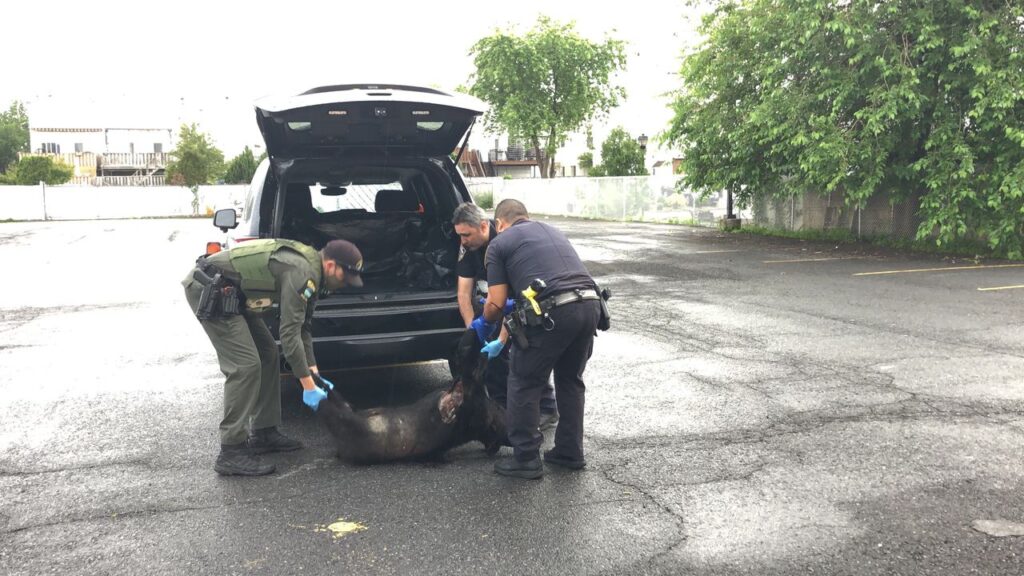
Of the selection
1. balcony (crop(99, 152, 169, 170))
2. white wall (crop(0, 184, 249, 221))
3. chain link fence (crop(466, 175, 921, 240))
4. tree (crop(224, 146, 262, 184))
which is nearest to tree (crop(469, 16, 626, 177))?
chain link fence (crop(466, 175, 921, 240))

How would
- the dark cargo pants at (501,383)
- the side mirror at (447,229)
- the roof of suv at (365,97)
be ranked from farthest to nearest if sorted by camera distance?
the side mirror at (447,229) < the dark cargo pants at (501,383) < the roof of suv at (365,97)

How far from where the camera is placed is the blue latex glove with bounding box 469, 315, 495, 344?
4636 millimetres

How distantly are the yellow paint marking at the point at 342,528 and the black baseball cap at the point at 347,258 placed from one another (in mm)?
1296

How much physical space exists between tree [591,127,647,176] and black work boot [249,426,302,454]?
110ft

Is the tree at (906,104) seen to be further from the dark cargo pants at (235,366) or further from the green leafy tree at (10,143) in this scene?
the green leafy tree at (10,143)

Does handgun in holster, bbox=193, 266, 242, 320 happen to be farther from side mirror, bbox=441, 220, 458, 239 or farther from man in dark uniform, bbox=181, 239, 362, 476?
side mirror, bbox=441, 220, 458, 239

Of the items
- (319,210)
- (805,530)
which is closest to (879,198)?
(319,210)

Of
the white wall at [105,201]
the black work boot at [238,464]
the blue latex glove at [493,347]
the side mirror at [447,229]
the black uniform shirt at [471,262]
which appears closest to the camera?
the black work boot at [238,464]

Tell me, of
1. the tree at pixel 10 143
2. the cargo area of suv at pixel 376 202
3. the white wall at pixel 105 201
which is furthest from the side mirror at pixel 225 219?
the tree at pixel 10 143

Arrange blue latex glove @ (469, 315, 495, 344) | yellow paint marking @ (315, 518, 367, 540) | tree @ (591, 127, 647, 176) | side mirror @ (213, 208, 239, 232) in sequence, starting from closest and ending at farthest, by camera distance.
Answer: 1. yellow paint marking @ (315, 518, 367, 540)
2. blue latex glove @ (469, 315, 495, 344)
3. side mirror @ (213, 208, 239, 232)
4. tree @ (591, 127, 647, 176)

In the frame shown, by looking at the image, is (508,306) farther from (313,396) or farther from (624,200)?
(624,200)

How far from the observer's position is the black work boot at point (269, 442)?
15.7ft

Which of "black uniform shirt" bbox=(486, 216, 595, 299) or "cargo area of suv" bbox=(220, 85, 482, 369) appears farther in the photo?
"cargo area of suv" bbox=(220, 85, 482, 369)

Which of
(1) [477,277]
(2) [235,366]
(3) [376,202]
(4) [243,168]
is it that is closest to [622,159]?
(4) [243,168]
